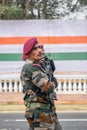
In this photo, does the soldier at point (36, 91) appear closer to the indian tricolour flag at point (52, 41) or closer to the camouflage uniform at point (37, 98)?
the camouflage uniform at point (37, 98)

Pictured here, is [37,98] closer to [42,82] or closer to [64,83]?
[42,82]

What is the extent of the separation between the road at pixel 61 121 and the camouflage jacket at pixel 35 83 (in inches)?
195

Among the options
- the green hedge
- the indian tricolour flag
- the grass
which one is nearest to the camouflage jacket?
the grass

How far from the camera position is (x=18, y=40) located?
1694 cm

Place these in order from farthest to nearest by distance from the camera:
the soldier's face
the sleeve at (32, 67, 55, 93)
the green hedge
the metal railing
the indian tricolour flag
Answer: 1. the green hedge
2. the indian tricolour flag
3. the metal railing
4. the soldier's face
5. the sleeve at (32, 67, 55, 93)

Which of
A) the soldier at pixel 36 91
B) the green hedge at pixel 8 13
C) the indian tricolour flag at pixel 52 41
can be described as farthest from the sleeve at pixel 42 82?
the green hedge at pixel 8 13

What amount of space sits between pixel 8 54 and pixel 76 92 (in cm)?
256

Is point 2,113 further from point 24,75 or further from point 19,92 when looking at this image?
point 24,75

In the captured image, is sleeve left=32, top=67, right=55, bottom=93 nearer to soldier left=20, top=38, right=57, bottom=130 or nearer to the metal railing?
soldier left=20, top=38, right=57, bottom=130

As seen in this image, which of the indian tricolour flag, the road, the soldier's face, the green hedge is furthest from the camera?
the green hedge

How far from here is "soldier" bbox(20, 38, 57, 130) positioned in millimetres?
5871

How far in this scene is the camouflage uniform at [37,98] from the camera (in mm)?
5871

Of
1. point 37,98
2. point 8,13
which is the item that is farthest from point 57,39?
point 37,98

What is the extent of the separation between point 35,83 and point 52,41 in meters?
11.0
